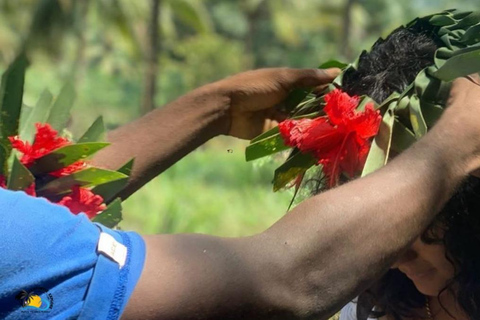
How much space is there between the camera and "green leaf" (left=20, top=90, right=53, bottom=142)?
1586mm

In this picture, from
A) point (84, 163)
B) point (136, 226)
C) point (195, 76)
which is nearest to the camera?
point (84, 163)

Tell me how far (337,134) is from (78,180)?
1.80 ft

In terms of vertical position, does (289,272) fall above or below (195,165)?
above

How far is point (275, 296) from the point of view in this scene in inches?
43.6

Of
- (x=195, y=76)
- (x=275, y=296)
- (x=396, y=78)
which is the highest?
(x=396, y=78)

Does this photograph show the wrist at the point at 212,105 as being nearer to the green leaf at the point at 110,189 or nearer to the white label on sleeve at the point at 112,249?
the green leaf at the point at 110,189

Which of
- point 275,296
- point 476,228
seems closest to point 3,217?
point 275,296

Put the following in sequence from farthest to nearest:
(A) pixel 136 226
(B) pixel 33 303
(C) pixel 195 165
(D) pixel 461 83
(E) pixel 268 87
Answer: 1. (C) pixel 195 165
2. (A) pixel 136 226
3. (E) pixel 268 87
4. (D) pixel 461 83
5. (B) pixel 33 303

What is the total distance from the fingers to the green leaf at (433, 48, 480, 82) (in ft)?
1.28

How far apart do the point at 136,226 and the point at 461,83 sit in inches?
284

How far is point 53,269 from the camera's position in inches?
40.3

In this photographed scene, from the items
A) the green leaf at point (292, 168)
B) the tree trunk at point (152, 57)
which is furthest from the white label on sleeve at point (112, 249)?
the tree trunk at point (152, 57)

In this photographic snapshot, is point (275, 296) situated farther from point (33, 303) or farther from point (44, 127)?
point (44, 127)

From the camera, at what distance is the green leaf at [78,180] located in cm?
143
